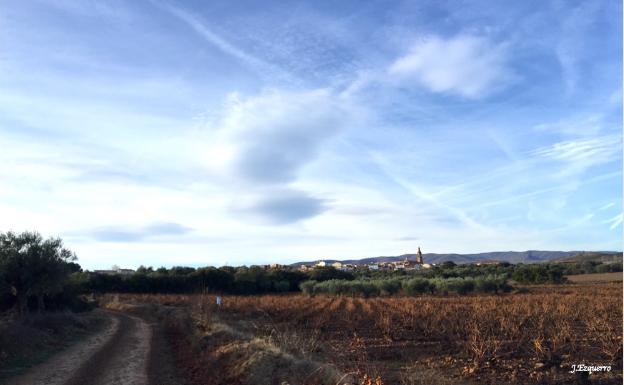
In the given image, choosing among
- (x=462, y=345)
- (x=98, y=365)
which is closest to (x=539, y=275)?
(x=462, y=345)

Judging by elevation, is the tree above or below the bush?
above

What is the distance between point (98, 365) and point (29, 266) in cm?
1935

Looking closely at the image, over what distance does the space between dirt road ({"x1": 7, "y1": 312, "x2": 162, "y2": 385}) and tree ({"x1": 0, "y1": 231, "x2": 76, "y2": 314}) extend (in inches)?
440

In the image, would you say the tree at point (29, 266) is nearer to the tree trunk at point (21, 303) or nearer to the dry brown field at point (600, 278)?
the tree trunk at point (21, 303)

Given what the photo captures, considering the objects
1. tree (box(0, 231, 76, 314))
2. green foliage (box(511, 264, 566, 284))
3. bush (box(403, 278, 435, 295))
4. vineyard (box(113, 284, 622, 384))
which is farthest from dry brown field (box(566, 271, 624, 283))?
tree (box(0, 231, 76, 314))

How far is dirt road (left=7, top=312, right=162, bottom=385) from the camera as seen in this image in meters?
12.8

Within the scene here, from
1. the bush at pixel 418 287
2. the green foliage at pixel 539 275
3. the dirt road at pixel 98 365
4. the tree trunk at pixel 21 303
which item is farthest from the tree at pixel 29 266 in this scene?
the green foliage at pixel 539 275

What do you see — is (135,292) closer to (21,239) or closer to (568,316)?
(21,239)

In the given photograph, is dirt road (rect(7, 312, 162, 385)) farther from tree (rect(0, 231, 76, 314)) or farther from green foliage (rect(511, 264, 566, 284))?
green foliage (rect(511, 264, 566, 284))

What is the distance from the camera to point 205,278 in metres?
80.5

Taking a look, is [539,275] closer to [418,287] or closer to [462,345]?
[418,287]

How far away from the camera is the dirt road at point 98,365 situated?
12.8 metres

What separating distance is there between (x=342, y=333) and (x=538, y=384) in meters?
12.6

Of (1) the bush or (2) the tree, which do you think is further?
(1) the bush
